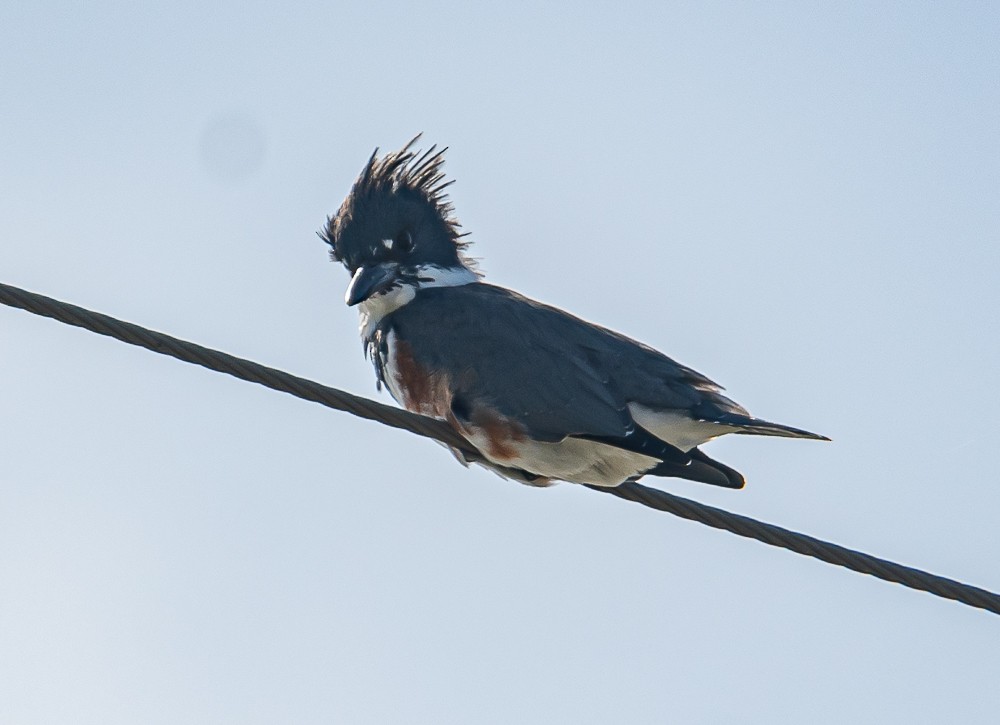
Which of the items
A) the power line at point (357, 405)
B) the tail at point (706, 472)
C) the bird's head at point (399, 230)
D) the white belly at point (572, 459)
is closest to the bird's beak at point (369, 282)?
the bird's head at point (399, 230)

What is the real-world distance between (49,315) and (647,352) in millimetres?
2564

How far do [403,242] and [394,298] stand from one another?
461 millimetres

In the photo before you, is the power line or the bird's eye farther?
the bird's eye

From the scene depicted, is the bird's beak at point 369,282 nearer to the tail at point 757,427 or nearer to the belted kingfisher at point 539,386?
the belted kingfisher at point 539,386

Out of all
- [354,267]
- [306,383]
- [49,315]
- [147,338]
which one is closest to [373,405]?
[306,383]

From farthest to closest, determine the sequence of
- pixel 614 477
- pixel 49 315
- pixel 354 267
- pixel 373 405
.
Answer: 1. pixel 354 267
2. pixel 614 477
3. pixel 373 405
4. pixel 49 315

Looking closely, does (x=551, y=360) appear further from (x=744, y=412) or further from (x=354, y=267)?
(x=354, y=267)

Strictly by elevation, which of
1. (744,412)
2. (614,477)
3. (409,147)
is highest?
(409,147)

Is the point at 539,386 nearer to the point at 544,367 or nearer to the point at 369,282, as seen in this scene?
the point at 544,367

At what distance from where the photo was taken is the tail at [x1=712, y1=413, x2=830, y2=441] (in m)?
5.11

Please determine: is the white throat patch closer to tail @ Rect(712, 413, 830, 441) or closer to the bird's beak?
the bird's beak

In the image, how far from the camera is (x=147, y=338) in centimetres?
394

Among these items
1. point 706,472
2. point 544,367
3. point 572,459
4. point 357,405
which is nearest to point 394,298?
point 544,367

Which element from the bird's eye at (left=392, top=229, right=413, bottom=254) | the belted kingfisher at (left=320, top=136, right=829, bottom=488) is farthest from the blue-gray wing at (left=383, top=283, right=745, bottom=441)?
the bird's eye at (left=392, top=229, right=413, bottom=254)
